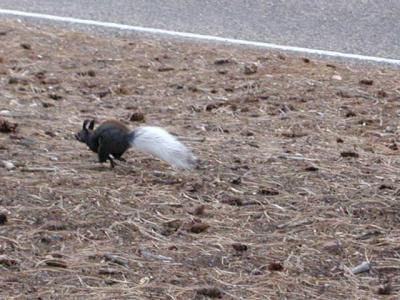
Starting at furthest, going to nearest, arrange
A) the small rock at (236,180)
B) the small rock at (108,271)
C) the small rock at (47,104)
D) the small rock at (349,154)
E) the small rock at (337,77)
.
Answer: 1. the small rock at (337,77)
2. the small rock at (47,104)
3. the small rock at (349,154)
4. the small rock at (236,180)
5. the small rock at (108,271)

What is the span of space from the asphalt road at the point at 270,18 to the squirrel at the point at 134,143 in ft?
11.7

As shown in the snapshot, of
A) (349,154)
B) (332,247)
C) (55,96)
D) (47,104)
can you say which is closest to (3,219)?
(332,247)

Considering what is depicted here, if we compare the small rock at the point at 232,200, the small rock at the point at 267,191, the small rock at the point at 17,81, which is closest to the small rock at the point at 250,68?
the small rock at the point at 17,81

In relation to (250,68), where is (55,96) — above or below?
below

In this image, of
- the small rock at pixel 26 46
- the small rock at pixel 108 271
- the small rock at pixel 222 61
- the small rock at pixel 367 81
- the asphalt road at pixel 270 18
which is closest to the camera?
the small rock at pixel 108 271

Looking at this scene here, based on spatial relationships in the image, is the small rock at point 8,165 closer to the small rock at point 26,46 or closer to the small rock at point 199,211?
the small rock at point 199,211

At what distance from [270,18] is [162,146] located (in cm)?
485

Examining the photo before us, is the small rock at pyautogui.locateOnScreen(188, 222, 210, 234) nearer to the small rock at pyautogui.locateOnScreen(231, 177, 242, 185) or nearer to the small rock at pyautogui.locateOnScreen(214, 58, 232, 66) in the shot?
the small rock at pyautogui.locateOnScreen(231, 177, 242, 185)

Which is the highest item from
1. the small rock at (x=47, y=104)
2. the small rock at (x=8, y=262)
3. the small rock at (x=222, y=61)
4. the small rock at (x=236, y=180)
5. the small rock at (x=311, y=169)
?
the small rock at (x=222, y=61)

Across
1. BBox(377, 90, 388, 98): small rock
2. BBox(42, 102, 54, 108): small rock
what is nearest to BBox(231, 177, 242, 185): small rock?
BBox(42, 102, 54, 108): small rock

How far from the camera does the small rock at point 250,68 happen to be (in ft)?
22.9

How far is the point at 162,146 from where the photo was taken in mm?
4812

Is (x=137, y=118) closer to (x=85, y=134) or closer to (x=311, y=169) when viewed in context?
(x=85, y=134)

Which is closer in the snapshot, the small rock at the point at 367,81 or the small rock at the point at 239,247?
the small rock at the point at 239,247
